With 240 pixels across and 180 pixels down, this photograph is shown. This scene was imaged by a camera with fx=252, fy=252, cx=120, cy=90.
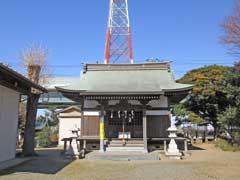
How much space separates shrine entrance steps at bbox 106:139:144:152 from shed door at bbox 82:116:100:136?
1.35 meters

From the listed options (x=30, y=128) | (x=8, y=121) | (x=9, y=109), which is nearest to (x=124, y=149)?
(x=30, y=128)

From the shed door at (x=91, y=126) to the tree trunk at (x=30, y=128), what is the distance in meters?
3.61

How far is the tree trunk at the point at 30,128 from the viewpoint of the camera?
11.9 metres

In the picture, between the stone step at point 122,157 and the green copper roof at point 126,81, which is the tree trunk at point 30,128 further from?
the stone step at point 122,157

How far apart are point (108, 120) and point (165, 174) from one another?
8.13 meters

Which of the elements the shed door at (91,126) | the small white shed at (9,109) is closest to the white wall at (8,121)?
the small white shed at (9,109)

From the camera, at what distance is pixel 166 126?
14773 mm

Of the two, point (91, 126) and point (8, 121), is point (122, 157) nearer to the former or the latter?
point (91, 126)

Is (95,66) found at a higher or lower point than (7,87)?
higher

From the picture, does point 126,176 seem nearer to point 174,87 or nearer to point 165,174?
point 165,174

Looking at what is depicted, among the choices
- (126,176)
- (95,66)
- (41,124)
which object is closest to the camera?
(126,176)

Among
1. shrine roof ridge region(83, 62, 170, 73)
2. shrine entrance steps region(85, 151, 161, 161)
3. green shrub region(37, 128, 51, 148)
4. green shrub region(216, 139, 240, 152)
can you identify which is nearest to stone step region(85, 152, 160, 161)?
shrine entrance steps region(85, 151, 161, 161)

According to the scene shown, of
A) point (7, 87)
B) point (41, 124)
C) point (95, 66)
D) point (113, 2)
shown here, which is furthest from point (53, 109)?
point (7, 87)

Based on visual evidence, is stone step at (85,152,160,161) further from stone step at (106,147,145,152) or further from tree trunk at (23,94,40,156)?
tree trunk at (23,94,40,156)
